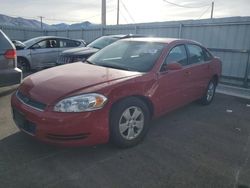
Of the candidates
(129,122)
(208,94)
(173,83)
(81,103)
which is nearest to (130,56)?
(173,83)

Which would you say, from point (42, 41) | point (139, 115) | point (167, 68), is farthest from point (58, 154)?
point (42, 41)

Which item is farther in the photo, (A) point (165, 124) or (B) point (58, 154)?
(A) point (165, 124)

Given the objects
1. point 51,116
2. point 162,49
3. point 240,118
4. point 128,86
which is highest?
point 162,49

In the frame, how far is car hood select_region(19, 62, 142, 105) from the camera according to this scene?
299 cm

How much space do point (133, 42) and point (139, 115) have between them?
164 centimetres

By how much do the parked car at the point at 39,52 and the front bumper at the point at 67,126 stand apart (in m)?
6.64

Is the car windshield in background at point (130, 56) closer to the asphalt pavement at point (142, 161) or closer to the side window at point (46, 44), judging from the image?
the asphalt pavement at point (142, 161)

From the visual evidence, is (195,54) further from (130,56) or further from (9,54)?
(9,54)

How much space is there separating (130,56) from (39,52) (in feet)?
20.8

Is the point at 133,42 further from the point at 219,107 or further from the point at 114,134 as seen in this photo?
the point at 219,107

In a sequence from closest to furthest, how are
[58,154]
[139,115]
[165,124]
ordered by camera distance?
[58,154], [139,115], [165,124]

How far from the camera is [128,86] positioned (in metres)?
3.28

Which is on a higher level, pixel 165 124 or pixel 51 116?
pixel 51 116

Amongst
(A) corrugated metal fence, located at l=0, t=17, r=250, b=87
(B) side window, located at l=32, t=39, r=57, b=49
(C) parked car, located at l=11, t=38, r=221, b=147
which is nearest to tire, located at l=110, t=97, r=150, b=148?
(C) parked car, located at l=11, t=38, r=221, b=147
